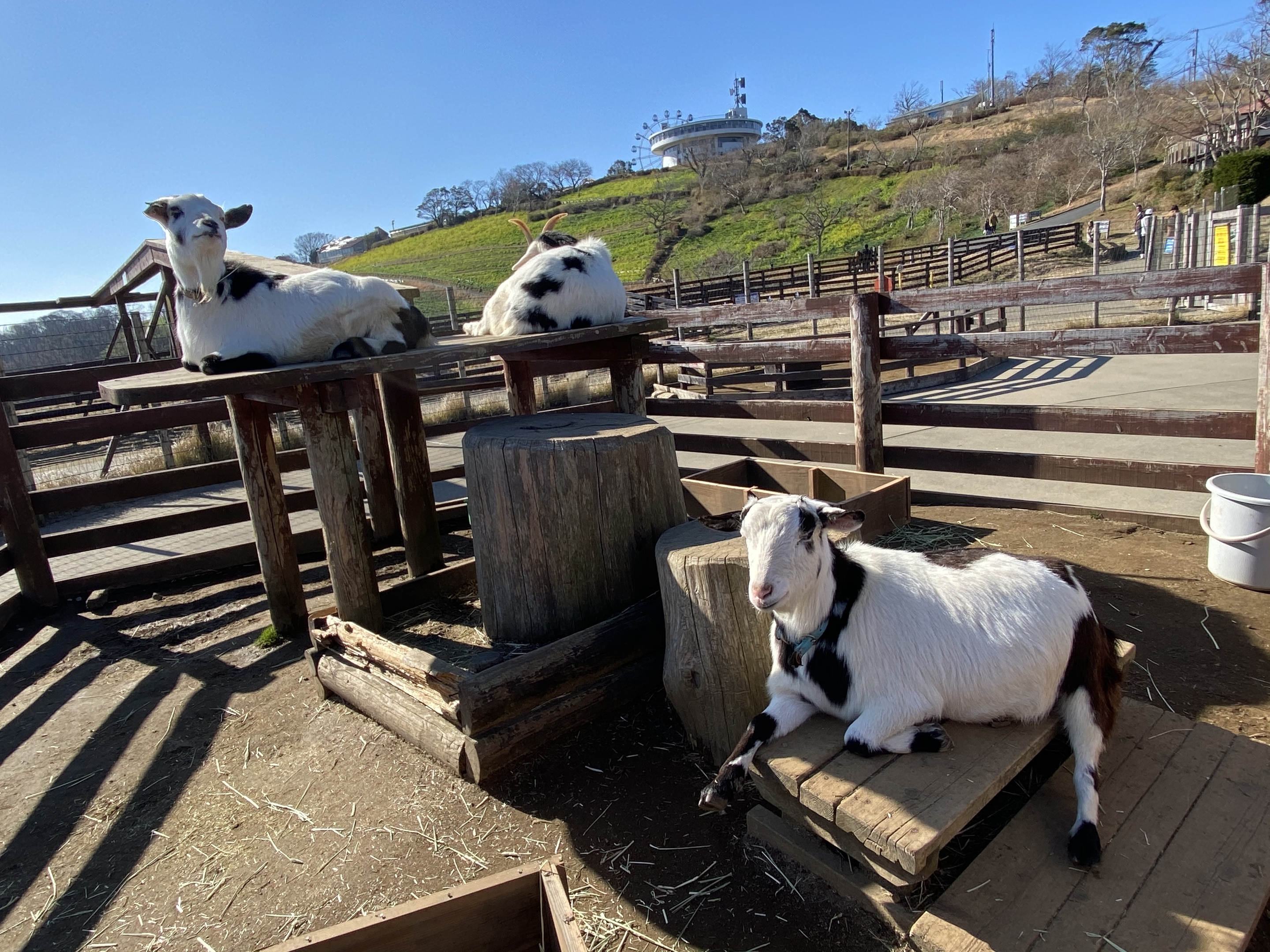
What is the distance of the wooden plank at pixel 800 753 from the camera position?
2.26 meters

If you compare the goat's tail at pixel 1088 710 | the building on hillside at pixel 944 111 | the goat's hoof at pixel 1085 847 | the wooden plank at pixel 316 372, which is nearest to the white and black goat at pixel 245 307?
the wooden plank at pixel 316 372

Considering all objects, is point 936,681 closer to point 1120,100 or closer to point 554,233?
point 554,233

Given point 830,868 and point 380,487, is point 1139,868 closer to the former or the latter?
point 830,868

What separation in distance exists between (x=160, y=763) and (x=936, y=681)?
144 inches

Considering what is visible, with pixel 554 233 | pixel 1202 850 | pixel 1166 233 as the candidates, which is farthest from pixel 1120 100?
pixel 1202 850

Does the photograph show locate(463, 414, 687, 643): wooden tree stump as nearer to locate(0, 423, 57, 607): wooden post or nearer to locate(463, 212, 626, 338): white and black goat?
locate(463, 212, 626, 338): white and black goat

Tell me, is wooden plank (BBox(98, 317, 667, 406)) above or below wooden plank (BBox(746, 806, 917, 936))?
above

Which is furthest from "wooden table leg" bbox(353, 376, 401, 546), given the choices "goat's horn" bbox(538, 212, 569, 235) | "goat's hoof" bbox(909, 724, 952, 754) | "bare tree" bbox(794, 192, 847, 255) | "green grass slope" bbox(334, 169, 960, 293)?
"bare tree" bbox(794, 192, 847, 255)

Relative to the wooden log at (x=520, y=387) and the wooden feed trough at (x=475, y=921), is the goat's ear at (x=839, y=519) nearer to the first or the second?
the wooden feed trough at (x=475, y=921)

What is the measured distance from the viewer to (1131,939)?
1887 mm

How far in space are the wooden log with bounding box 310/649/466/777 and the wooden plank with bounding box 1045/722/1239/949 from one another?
89.6 inches

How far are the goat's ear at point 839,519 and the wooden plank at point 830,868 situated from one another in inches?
42.2

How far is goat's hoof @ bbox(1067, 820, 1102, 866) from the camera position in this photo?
2100 millimetres

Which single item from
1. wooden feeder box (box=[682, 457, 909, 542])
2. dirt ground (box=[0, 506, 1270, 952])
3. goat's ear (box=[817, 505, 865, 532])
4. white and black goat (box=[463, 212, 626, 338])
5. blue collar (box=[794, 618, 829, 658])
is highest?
white and black goat (box=[463, 212, 626, 338])
